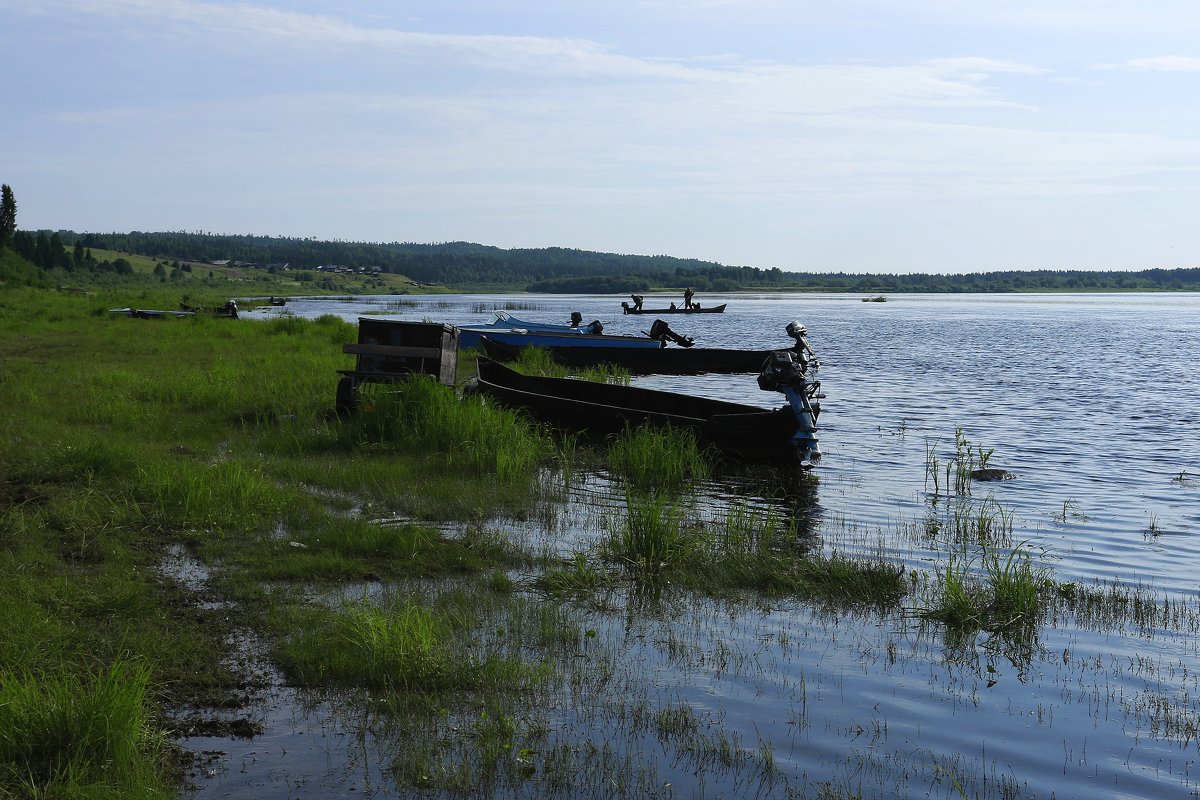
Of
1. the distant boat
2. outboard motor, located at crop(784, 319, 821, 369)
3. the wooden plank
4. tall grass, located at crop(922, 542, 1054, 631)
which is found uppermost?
outboard motor, located at crop(784, 319, 821, 369)

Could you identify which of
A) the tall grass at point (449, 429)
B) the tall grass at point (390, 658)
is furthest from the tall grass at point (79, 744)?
the tall grass at point (449, 429)

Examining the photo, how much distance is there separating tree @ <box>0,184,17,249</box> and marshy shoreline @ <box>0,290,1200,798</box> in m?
84.3

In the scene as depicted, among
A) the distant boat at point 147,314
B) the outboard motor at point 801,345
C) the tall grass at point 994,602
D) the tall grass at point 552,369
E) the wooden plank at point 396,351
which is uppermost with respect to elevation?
the outboard motor at point 801,345

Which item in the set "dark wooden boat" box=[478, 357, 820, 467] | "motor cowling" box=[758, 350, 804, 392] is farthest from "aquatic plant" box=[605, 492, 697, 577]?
"motor cowling" box=[758, 350, 804, 392]

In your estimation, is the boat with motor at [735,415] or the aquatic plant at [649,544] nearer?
the aquatic plant at [649,544]

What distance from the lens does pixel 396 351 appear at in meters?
16.3

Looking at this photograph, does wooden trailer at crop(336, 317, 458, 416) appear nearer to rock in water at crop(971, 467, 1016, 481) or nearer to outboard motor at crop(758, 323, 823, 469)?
outboard motor at crop(758, 323, 823, 469)

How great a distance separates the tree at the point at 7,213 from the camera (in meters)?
85.8

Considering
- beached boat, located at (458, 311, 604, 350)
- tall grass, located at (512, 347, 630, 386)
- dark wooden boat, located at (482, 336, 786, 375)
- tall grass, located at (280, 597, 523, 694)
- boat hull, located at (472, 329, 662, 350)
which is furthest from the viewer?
beached boat, located at (458, 311, 604, 350)

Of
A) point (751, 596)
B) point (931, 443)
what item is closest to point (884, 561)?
point (751, 596)

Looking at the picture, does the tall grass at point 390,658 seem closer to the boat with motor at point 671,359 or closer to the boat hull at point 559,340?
the boat with motor at point 671,359

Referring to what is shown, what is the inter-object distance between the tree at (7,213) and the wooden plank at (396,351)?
270 ft

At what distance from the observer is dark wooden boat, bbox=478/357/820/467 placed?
15.0m

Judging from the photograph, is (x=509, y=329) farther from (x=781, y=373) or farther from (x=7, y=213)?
(x=7, y=213)
